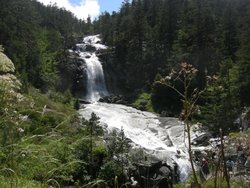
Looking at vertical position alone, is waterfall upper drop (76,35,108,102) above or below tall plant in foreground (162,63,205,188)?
above

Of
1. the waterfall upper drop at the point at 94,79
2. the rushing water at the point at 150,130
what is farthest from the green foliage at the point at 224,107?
the waterfall upper drop at the point at 94,79

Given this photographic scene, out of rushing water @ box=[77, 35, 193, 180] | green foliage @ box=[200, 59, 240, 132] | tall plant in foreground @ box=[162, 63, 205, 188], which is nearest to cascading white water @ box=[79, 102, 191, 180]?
rushing water @ box=[77, 35, 193, 180]

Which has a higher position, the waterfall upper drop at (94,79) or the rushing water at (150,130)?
the waterfall upper drop at (94,79)

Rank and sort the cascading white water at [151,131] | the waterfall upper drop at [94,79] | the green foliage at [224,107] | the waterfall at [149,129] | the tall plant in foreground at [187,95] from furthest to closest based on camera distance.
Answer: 1. the waterfall upper drop at [94,79]
2. the green foliage at [224,107]
3. the cascading white water at [151,131]
4. the waterfall at [149,129]
5. the tall plant in foreground at [187,95]

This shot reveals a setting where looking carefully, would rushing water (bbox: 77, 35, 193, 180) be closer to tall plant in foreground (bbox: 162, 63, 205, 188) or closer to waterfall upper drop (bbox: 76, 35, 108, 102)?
waterfall upper drop (bbox: 76, 35, 108, 102)

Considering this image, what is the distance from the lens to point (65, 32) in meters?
87.3

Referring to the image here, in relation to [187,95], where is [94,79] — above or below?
above

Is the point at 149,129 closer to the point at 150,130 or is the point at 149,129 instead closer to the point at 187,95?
the point at 150,130

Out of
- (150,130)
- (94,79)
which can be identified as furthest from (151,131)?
(94,79)

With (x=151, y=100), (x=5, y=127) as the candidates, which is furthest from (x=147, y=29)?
(x=5, y=127)

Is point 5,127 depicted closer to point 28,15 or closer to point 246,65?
point 246,65

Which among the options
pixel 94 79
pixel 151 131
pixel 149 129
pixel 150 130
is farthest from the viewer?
pixel 94 79

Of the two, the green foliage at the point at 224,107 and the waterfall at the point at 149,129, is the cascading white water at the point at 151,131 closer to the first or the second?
the waterfall at the point at 149,129

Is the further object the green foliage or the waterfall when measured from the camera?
the green foliage
